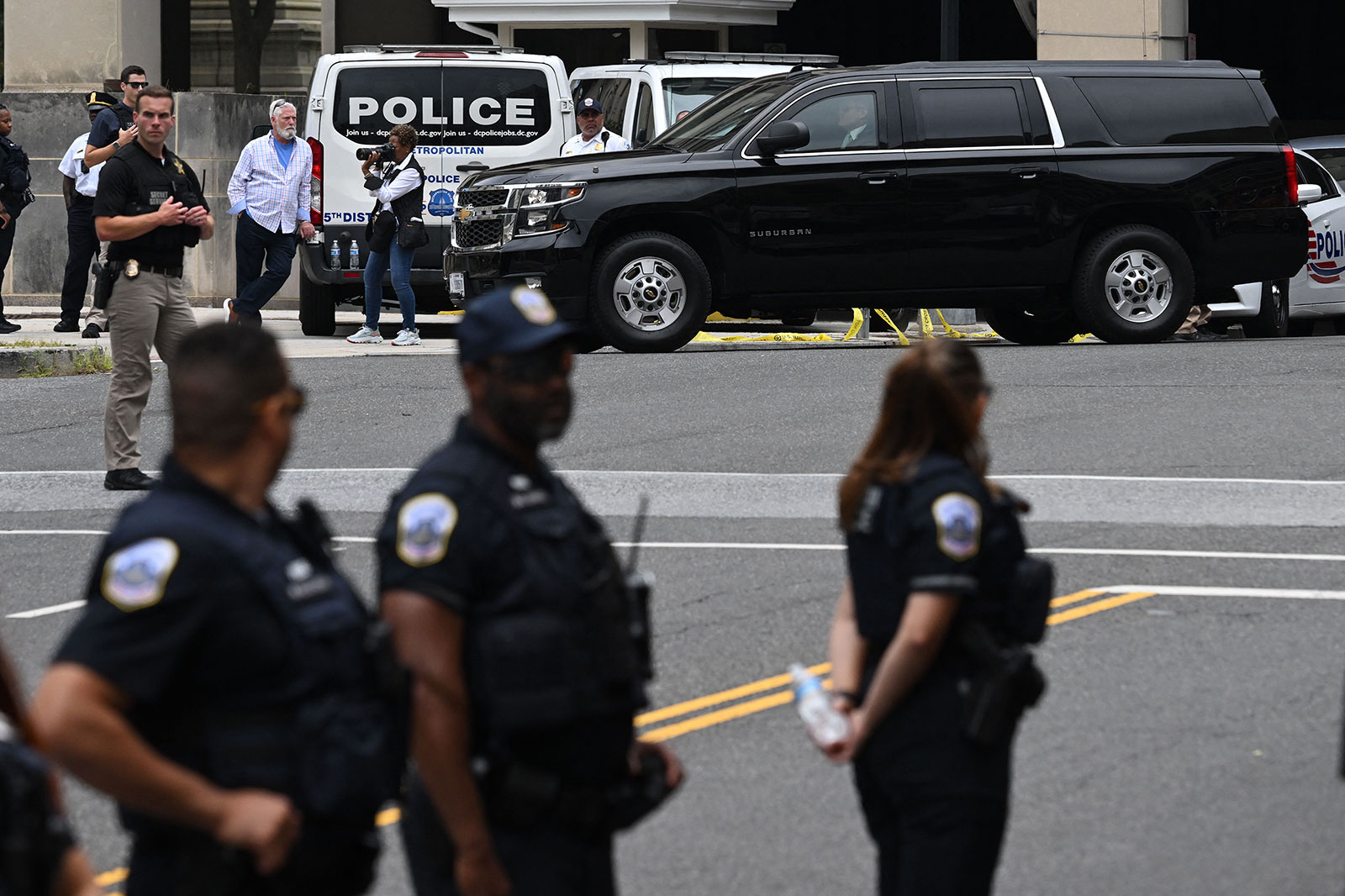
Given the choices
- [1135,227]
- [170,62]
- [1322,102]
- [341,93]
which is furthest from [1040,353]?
[1322,102]

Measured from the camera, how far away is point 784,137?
553 inches

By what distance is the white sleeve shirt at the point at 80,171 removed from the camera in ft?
55.0

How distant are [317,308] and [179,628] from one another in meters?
15.5

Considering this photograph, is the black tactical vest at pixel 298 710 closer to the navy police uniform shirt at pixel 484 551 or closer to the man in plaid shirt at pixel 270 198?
the navy police uniform shirt at pixel 484 551

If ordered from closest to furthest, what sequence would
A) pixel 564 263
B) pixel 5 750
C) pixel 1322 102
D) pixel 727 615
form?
pixel 5 750
pixel 727 615
pixel 564 263
pixel 1322 102

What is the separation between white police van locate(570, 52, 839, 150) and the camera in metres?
18.3

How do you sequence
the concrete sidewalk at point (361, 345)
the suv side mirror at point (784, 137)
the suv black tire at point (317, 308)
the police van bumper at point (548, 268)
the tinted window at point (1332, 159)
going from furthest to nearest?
the tinted window at point (1332, 159), the suv black tire at point (317, 308), the concrete sidewalk at point (361, 345), the police van bumper at point (548, 268), the suv side mirror at point (784, 137)

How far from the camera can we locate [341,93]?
17.4m

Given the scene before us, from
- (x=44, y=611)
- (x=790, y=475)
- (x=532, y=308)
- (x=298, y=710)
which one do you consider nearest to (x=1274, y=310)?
(x=790, y=475)

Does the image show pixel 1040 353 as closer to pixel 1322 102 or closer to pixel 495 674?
pixel 495 674

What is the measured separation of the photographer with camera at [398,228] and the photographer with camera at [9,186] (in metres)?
3.11

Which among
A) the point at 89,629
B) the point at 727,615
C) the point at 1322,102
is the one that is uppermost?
the point at 1322,102

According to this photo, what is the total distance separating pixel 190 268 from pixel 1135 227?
35.8 ft

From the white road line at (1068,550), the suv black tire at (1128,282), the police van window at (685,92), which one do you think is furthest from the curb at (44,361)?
the suv black tire at (1128,282)
